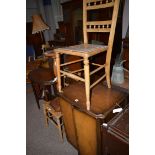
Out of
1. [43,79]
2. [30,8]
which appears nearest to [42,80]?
[43,79]

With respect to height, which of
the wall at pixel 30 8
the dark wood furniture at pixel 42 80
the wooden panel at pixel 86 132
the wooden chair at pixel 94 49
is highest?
the wall at pixel 30 8

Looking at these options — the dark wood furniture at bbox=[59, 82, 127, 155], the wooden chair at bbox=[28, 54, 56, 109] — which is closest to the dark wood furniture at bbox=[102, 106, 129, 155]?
the dark wood furniture at bbox=[59, 82, 127, 155]

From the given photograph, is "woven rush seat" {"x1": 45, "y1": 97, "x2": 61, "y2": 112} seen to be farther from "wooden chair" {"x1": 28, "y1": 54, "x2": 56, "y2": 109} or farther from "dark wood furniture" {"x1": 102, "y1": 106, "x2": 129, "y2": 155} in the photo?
"dark wood furniture" {"x1": 102, "y1": 106, "x2": 129, "y2": 155}

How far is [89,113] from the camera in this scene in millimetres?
1214

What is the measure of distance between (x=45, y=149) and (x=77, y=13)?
260cm

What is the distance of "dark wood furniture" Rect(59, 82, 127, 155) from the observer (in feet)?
3.96

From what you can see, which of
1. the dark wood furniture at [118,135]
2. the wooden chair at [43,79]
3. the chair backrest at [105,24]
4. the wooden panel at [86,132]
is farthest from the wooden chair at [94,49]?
the wooden chair at [43,79]

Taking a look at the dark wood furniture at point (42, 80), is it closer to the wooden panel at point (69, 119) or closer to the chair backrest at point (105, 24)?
the wooden panel at point (69, 119)

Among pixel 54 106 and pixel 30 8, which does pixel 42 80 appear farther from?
pixel 30 8

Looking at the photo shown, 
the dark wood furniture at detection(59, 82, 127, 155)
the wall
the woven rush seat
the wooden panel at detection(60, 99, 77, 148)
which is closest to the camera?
the dark wood furniture at detection(59, 82, 127, 155)

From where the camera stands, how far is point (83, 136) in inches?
55.7

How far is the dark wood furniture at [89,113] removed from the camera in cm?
121

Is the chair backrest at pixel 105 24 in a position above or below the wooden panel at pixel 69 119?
above
